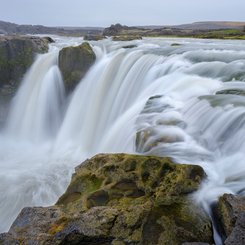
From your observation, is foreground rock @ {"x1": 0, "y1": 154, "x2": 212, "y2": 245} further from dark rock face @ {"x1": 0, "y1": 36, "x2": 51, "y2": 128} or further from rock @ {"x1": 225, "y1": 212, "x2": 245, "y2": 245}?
dark rock face @ {"x1": 0, "y1": 36, "x2": 51, "y2": 128}

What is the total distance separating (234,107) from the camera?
934 cm

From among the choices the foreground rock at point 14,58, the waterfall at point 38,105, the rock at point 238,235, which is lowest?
the waterfall at point 38,105

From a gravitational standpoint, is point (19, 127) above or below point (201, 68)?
below

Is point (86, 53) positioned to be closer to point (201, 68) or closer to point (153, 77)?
point (153, 77)

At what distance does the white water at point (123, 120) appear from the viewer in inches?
319

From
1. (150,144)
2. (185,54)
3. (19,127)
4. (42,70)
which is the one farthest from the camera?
(42,70)

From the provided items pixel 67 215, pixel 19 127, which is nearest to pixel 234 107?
pixel 67 215

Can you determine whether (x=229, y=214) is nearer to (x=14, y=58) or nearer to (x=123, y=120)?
(x=123, y=120)

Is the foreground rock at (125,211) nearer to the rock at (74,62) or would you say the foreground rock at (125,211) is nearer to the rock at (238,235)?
the rock at (238,235)

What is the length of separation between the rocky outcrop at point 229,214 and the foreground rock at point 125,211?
26cm

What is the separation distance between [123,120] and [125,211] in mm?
6598

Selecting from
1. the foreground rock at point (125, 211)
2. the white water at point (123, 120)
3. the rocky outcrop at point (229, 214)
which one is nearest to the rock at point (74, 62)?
the white water at point (123, 120)

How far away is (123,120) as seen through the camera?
472 inches

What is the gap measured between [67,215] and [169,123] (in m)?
4.16
